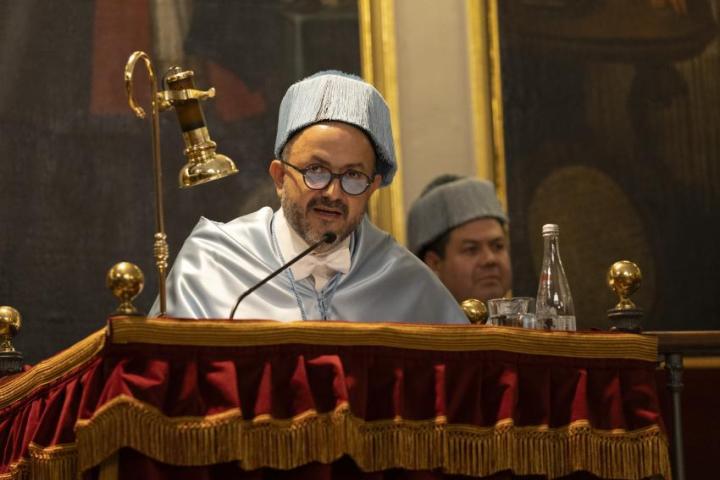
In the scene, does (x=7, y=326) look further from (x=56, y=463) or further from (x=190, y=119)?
(x=56, y=463)

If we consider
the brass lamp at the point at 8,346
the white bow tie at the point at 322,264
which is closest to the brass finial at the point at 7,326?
the brass lamp at the point at 8,346

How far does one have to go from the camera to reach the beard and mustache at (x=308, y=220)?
4.68m

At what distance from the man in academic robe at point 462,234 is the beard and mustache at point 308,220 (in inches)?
68.6

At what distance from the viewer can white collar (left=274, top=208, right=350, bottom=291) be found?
4.80 m

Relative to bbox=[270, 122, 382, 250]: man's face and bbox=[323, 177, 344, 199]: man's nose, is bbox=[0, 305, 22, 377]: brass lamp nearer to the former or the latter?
bbox=[270, 122, 382, 250]: man's face

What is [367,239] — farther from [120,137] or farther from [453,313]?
[120,137]

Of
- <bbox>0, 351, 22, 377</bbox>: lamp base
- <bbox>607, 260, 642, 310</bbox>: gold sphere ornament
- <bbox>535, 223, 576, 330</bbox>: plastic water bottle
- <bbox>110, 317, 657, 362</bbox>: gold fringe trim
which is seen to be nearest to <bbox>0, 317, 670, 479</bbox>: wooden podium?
<bbox>110, 317, 657, 362</bbox>: gold fringe trim

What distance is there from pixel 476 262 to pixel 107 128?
1746 mm

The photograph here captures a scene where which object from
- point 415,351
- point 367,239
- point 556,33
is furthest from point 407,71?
point 415,351

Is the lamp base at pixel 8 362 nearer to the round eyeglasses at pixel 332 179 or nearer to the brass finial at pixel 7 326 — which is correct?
the brass finial at pixel 7 326

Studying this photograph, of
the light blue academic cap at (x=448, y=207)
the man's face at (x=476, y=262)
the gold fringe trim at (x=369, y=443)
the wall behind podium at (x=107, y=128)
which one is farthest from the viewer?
the light blue academic cap at (x=448, y=207)

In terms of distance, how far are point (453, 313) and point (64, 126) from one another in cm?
233

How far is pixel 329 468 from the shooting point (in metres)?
3.66

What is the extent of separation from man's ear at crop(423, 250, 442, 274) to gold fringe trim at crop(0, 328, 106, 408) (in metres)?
2.79
